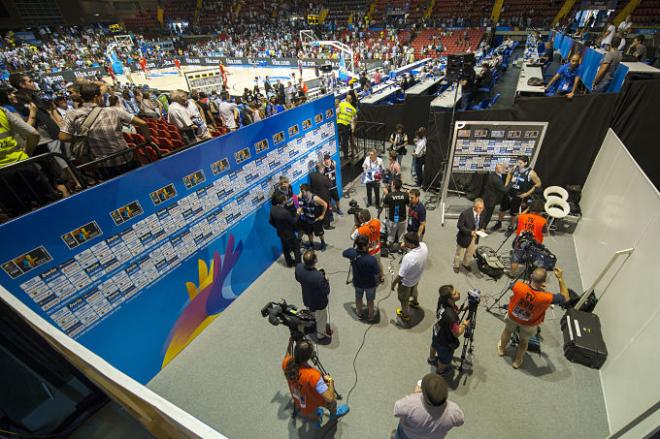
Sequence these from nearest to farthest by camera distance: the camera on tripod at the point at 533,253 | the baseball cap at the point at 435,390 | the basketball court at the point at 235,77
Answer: the baseball cap at the point at 435,390 → the camera on tripod at the point at 533,253 → the basketball court at the point at 235,77

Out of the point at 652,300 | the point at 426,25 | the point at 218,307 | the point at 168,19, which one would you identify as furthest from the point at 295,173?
the point at 168,19

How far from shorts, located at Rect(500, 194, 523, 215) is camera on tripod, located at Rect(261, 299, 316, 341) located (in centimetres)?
542

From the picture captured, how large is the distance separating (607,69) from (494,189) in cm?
410

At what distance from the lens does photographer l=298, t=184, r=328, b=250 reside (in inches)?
220

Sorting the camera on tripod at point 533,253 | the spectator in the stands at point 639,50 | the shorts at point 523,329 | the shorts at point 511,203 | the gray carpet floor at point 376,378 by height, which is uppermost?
the spectator in the stands at point 639,50

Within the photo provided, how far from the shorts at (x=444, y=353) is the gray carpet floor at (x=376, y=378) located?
1.61 ft

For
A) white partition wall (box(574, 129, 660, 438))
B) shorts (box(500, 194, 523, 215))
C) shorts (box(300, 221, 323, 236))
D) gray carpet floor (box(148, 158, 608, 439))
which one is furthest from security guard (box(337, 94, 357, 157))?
white partition wall (box(574, 129, 660, 438))

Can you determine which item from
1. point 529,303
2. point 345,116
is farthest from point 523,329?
point 345,116

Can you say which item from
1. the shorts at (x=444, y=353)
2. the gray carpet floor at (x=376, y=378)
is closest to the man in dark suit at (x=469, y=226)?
the gray carpet floor at (x=376, y=378)

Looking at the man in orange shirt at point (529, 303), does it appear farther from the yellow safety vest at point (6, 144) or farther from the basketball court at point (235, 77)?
the basketball court at point (235, 77)

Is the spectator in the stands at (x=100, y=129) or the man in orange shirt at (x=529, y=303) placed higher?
the spectator in the stands at (x=100, y=129)

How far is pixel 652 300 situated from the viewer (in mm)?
3154

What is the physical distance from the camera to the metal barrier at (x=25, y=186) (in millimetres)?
3086

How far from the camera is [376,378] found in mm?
3977
